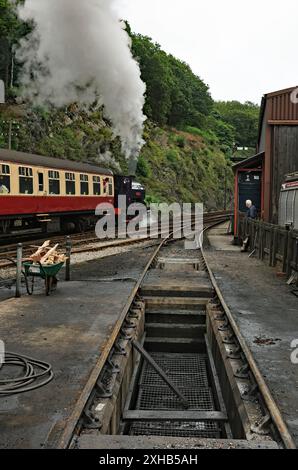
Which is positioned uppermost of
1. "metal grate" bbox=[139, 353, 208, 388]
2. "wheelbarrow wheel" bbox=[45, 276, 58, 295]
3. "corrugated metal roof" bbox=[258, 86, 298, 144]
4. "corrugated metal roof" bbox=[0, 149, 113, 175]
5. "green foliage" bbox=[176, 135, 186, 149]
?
"green foliage" bbox=[176, 135, 186, 149]

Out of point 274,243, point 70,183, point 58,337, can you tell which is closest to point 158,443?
point 58,337

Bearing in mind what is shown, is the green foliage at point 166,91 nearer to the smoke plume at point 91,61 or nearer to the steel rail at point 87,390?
the smoke plume at point 91,61

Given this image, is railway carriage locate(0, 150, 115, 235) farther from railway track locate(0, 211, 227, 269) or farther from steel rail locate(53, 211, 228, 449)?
steel rail locate(53, 211, 228, 449)

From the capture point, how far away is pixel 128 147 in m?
31.5

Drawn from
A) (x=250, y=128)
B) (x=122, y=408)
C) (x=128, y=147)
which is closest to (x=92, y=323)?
(x=122, y=408)

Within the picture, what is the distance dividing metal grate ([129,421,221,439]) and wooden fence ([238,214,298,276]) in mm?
5363

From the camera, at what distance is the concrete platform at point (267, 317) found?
4816mm

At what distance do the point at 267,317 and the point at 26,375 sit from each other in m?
4.17

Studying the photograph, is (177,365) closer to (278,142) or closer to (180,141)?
(278,142)

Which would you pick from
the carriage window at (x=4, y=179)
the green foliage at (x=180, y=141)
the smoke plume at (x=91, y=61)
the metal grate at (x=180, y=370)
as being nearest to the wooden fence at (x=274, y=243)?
the metal grate at (x=180, y=370)

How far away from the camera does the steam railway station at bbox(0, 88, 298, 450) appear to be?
4.06m

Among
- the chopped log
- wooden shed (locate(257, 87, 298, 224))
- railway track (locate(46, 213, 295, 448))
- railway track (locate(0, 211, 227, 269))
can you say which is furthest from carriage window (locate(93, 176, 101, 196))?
the chopped log

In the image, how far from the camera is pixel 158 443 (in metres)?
3.72
